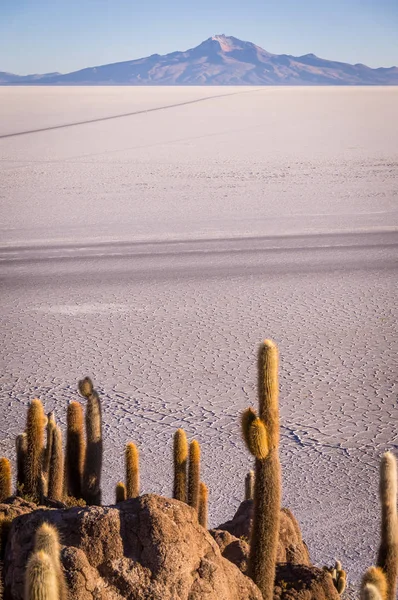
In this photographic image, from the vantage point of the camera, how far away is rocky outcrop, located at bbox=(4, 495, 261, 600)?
2.67m

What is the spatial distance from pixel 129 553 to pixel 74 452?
1700 millimetres

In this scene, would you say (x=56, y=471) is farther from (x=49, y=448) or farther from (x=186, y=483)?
(x=186, y=483)

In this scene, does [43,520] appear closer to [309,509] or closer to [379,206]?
[309,509]

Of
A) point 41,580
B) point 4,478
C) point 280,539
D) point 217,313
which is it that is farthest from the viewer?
point 217,313

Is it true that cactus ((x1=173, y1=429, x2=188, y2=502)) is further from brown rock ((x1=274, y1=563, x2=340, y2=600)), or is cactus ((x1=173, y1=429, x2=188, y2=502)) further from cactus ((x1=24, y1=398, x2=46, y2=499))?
brown rock ((x1=274, y1=563, x2=340, y2=600))

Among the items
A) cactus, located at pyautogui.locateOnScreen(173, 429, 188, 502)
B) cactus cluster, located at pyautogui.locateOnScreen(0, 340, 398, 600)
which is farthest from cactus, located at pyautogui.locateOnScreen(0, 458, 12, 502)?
cactus, located at pyautogui.locateOnScreen(173, 429, 188, 502)

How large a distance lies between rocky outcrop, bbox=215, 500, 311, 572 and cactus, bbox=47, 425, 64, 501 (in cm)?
80

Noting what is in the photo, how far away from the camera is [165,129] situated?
41500mm

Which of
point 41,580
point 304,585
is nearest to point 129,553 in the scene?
point 304,585

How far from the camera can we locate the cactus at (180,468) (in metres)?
4.12

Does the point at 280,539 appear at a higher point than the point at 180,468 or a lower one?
lower

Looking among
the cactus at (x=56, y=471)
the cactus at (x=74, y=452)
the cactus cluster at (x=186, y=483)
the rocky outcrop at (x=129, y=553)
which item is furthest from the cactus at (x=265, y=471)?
the cactus at (x=74, y=452)

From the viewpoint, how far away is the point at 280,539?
3.69 meters

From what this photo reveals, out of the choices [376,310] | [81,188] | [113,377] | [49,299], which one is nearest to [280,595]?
[113,377]
